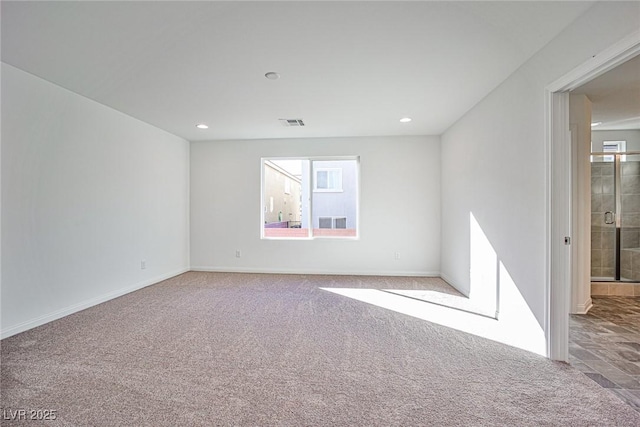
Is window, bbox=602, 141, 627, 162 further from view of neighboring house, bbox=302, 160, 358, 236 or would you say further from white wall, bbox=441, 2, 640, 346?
view of neighboring house, bbox=302, 160, 358, 236

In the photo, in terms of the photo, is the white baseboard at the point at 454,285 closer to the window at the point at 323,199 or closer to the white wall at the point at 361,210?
the white wall at the point at 361,210

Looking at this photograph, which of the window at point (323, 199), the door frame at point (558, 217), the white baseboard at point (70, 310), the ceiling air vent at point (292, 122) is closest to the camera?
the door frame at point (558, 217)

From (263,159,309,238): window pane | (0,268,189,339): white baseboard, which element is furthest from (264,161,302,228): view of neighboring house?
(0,268,189,339): white baseboard

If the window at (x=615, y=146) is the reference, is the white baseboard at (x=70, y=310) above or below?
below

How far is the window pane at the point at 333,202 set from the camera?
5336 millimetres

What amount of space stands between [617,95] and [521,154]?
1.85 m

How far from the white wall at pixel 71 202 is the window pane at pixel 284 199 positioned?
1751mm

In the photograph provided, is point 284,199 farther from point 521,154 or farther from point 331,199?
point 521,154

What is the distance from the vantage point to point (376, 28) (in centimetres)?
209

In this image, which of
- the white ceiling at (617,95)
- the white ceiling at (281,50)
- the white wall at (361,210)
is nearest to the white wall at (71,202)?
the white ceiling at (281,50)

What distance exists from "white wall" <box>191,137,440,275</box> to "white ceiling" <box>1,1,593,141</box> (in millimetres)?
1399

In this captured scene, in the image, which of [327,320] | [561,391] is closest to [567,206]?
[561,391]

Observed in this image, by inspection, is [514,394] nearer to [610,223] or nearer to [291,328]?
[291,328]

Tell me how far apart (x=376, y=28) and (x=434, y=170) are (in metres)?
3.33
